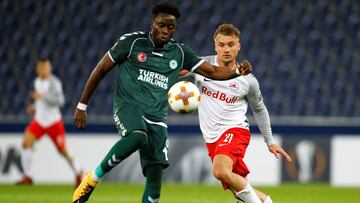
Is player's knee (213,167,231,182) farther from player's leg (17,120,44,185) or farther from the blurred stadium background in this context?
the blurred stadium background

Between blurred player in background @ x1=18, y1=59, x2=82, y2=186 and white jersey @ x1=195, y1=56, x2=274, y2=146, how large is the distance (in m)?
5.46

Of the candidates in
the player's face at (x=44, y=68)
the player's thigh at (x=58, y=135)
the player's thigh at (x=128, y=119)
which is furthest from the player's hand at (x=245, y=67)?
the player's face at (x=44, y=68)

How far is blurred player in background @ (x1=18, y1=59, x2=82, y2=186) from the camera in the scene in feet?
41.2

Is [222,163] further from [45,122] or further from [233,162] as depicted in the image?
[45,122]

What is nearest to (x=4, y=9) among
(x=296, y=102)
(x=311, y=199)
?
(x=296, y=102)

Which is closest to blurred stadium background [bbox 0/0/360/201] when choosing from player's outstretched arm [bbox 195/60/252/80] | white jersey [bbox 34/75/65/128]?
white jersey [bbox 34/75/65/128]

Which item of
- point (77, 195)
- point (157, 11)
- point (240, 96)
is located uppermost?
point (157, 11)

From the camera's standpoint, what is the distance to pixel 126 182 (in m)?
13.5

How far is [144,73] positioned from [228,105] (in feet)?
3.46

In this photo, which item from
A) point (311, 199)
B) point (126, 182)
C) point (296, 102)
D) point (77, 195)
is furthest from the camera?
point (296, 102)

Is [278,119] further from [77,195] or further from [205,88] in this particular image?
[77,195]

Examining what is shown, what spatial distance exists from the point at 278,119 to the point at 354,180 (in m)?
1.62

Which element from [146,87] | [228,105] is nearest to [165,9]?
[146,87]

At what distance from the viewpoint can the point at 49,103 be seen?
12.9 m
